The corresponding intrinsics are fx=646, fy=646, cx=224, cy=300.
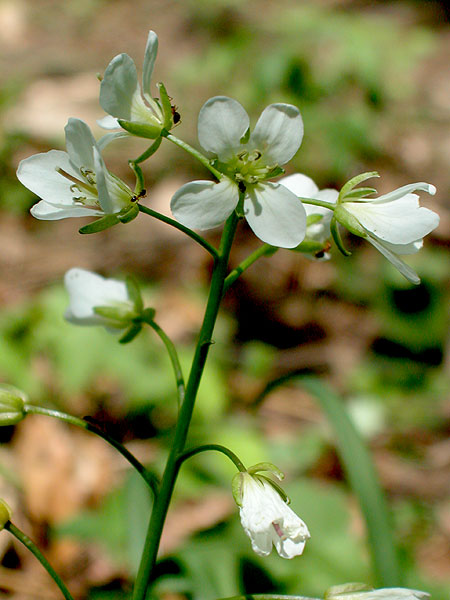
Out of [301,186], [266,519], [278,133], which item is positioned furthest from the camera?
[301,186]

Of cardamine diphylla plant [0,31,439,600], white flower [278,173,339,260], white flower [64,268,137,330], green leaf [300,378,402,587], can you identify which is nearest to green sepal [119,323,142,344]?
white flower [64,268,137,330]

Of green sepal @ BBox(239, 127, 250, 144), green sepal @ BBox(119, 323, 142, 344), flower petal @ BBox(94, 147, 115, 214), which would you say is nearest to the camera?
flower petal @ BBox(94, 147, 115, 214)

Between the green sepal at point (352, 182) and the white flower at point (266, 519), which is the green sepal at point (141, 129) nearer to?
the green sepal at point (352, 182)

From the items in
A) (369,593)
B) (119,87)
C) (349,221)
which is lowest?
(369,593)

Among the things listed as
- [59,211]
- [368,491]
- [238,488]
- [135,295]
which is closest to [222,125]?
[59,211]

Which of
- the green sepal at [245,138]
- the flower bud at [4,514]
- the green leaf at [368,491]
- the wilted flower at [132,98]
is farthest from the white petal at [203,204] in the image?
the green leaf at [368,491]

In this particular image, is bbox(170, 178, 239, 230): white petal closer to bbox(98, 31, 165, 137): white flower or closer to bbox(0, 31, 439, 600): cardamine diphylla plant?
bbox(0, 31, 439, 600): cardamine diphylla plant

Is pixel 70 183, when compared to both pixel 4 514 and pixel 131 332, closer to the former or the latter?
pixel 131 332
